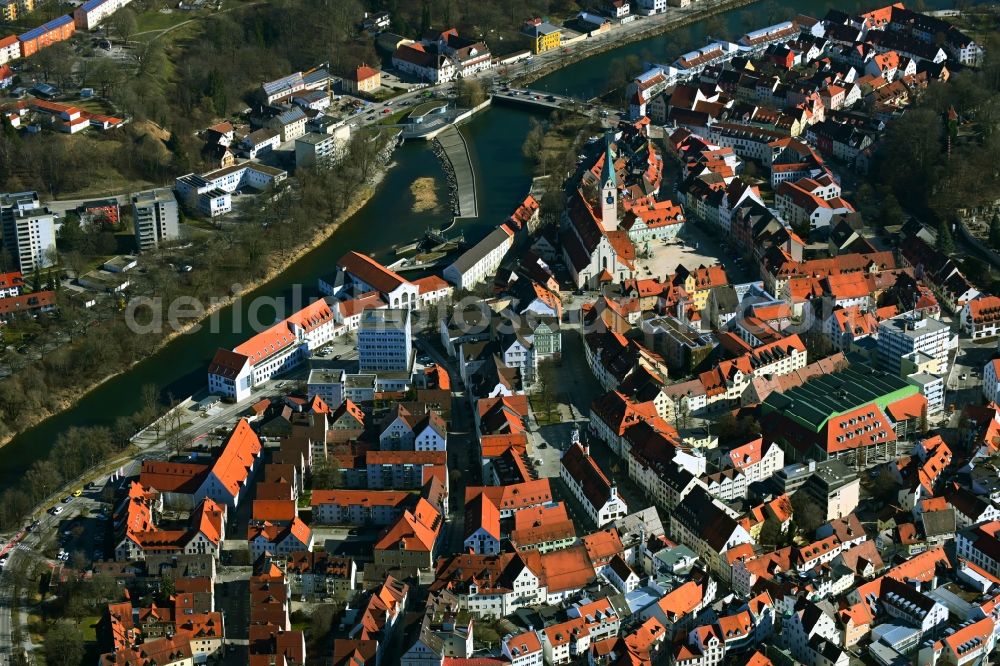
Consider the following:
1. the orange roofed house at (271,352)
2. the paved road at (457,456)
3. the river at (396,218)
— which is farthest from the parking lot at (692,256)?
the orange roofed house at (271,352)

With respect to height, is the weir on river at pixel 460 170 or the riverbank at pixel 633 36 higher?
the riverbank at pixel 633 36

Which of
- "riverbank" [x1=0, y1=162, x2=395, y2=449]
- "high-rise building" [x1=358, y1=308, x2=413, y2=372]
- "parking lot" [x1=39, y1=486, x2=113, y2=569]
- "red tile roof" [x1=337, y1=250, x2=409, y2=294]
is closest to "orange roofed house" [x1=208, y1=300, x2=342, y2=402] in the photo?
"red tile roof" [x1=337, y1=250, x2=409, y2=294]

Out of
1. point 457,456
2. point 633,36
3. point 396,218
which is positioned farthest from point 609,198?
point 633,36

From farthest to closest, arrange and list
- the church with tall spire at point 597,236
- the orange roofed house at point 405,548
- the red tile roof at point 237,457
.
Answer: the church with tall spire at point 597,236 < the red tile roof at point 237,457 < the orange roofed house at point 405,548

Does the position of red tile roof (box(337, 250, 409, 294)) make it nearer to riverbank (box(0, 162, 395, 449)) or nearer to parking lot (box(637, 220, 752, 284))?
riverbank (box(0, 162, 395, 449))

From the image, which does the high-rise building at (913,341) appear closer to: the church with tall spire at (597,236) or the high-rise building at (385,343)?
the church with tall spire at (597,236)

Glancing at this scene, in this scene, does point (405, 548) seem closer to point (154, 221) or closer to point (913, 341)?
point (913, 341)

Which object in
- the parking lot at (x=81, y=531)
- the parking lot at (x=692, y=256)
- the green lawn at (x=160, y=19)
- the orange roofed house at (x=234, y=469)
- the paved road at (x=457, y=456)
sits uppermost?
the green lawn at (x=160, y=19)
